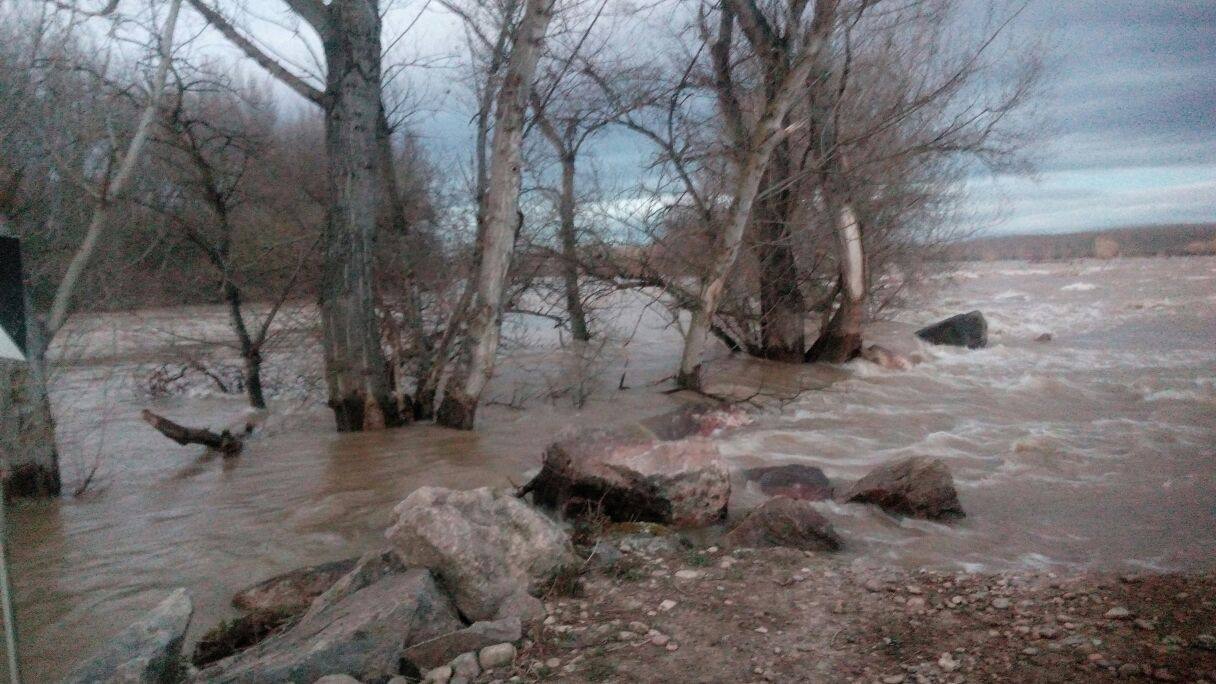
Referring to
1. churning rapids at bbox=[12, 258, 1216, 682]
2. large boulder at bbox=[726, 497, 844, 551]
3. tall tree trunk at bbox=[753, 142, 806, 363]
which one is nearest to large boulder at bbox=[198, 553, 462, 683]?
churning rapids at bbox=[12, 258, 1216, 682]

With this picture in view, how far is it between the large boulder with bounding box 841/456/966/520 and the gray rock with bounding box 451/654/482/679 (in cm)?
389

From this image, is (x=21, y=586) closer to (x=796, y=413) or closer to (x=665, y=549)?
(x=665, y=549)

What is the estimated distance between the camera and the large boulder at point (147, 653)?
12.9 ft

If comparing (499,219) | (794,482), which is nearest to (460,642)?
(794,482)

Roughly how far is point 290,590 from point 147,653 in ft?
5.12

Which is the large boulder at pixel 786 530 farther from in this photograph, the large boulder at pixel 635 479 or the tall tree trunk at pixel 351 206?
the tall tree trunk at pixel 351 206

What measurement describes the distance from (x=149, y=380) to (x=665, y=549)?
35.3 ft

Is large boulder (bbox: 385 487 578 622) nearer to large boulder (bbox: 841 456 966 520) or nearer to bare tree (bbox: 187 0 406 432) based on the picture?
large boulder (bbox: 841 456 966 520)

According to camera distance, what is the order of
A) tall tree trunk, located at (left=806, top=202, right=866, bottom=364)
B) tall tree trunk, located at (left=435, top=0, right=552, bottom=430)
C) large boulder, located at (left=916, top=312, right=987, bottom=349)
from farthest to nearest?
1. large boulder, located at (left=916, top=312, right=987, bottom=349)
2. tall tree trunk, located at (left=806, top=202, right=866, bottom=364)
3. tall tree trunk, located at (left=435, top=0, right=552, bottom=430)

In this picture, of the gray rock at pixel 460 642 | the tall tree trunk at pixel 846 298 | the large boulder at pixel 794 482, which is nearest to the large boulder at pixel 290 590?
the gray rock at pixel 460 642

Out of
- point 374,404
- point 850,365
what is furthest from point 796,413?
point 374,404

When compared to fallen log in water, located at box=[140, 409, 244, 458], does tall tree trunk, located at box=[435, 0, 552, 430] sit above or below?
above

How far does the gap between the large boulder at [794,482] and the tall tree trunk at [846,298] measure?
23.2 ft

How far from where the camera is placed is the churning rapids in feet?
20.6
